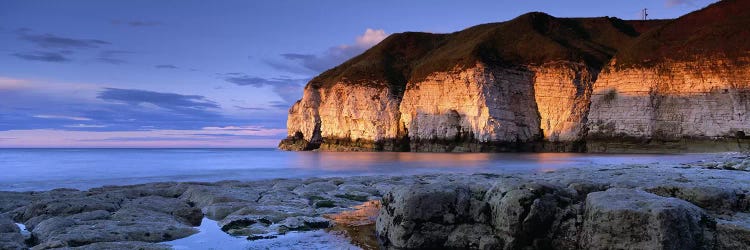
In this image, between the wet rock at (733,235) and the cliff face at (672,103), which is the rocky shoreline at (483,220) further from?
the cliff face at (672,103)

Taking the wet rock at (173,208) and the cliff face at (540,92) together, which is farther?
the cliff face at (540,92)

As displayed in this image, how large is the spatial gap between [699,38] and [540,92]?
53.2 ft

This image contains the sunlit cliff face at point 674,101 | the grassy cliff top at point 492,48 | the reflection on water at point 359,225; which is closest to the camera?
the reflection on water at point 359,225

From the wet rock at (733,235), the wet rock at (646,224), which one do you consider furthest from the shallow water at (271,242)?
the wet rock at (733,235)

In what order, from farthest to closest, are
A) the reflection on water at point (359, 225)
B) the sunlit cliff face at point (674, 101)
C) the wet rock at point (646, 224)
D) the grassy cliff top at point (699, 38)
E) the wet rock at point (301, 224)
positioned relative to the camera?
the grassy cliff top at point (699, 38)
the sunlit cliff face at point (674, 101)
the wet rock at point (301, 224)
the reflection on water at point (359, 225)
the wet rock at point (646, 224)

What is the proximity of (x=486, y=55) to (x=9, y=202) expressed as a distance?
52.6m

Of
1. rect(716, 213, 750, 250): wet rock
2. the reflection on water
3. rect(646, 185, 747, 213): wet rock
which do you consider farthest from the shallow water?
rect(646, 185, 747, 213): wet rock

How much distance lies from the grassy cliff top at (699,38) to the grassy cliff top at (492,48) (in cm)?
722

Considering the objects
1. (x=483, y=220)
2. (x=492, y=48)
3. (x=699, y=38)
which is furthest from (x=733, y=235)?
(x=492, y=48)

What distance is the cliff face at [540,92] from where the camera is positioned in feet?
142

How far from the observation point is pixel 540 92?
56406 millimetres

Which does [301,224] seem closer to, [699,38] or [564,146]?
[699,38]

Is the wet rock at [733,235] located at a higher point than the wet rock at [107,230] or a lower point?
higher

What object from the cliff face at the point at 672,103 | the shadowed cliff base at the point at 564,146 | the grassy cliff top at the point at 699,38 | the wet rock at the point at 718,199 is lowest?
the wet rock at the point at 718,199
